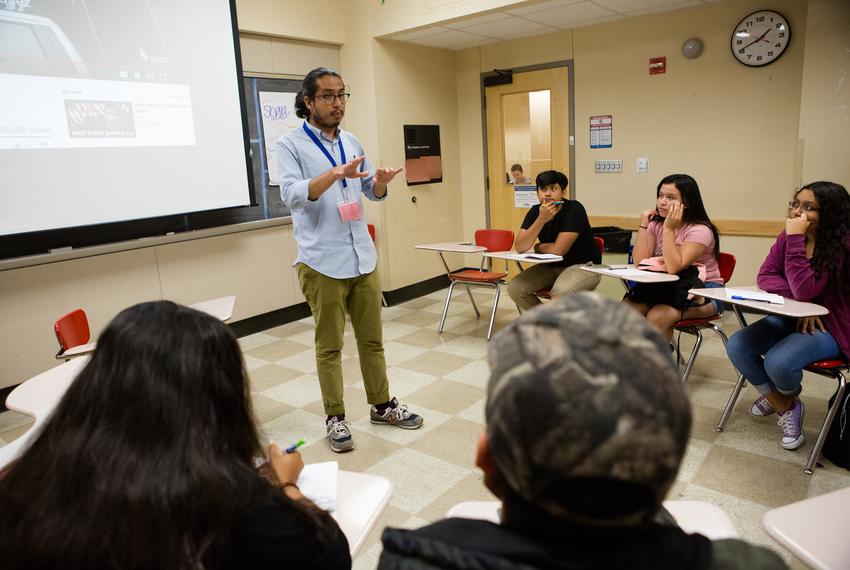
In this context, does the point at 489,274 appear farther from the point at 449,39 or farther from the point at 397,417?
the point at 449,39

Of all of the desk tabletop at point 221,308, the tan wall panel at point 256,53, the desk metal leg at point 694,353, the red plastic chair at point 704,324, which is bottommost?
the desk metal leg at point 694,353

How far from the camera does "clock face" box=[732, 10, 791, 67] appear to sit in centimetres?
431

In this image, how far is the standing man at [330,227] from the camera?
8.75ft

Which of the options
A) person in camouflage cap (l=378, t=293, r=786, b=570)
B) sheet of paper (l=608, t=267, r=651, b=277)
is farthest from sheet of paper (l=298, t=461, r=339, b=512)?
sheet of paper (l=608, t=267, r=651, b=277)

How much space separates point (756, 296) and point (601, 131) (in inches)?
120

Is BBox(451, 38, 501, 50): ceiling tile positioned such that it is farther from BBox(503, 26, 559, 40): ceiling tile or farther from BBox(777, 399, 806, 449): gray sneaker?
BBox(777, 399, 806, 449): gray sneaker

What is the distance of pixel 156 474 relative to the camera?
2.73 feet

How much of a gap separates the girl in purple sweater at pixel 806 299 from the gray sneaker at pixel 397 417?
161 cm

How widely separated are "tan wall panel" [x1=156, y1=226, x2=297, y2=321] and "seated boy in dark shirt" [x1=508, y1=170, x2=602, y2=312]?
2.12 m

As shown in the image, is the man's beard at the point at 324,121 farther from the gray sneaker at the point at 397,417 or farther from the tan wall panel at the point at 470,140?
the tan wall panel at the point at 470,140

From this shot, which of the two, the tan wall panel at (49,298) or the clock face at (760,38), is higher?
the clock face at (760,38)

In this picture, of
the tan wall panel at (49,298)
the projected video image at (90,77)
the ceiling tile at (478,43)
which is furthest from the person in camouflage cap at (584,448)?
the ceiling tile at (478,43)

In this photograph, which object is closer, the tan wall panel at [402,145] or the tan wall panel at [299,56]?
the tan wall panel at [299,56]

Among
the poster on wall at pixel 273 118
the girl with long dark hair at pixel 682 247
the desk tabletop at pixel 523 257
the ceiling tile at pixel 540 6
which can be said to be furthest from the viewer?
the poster on wall at pixel 273 118
